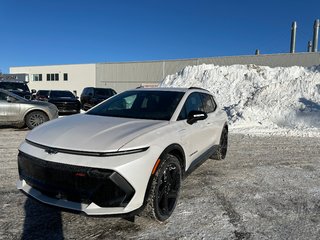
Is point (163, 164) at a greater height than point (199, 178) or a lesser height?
greater

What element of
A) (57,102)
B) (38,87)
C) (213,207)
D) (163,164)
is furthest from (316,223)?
(38,87)

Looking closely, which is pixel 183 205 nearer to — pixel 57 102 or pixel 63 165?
pixel 63 165

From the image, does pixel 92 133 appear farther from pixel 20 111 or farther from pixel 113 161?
pixel 20 111

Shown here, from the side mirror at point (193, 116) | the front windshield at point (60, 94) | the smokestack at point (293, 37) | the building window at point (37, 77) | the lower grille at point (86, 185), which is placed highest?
the smokestack at point (293, 37)

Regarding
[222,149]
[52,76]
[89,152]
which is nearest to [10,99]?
[222,149]

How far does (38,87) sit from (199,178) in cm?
5370

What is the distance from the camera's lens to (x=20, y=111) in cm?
1073

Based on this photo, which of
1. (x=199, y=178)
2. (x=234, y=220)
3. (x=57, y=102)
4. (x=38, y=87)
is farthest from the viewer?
(x=38, y=87)

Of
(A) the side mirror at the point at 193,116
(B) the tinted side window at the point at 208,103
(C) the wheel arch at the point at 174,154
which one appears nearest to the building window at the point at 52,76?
(B) the tinted side window at the point at 208,103

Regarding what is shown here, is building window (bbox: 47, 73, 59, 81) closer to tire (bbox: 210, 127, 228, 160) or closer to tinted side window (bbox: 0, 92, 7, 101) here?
tinted side window (bbox: 0, 92, 7, 101)

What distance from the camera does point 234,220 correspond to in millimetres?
3889

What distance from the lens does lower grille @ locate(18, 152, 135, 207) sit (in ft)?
10.1

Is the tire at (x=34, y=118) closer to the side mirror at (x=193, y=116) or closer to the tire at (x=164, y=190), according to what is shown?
the side mirror at (x=193, y=116)

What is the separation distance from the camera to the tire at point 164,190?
3480 millimetres
